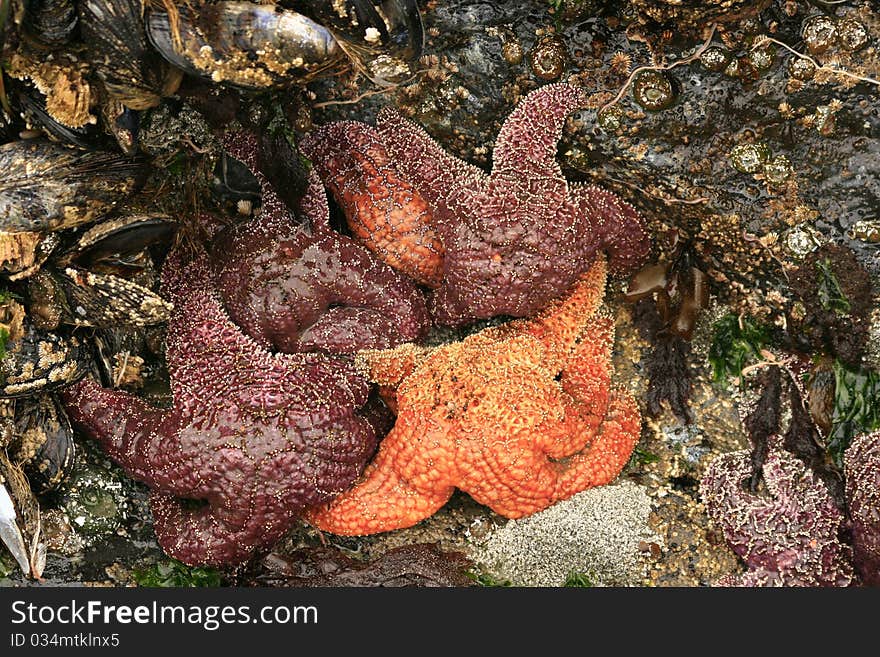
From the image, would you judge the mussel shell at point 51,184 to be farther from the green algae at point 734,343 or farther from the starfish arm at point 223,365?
the green algae at point 734,343

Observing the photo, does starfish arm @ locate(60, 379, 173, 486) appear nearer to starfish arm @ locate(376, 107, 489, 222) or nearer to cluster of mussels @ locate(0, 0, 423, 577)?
cluster of mussels @ locate(0, 0, 423, 577)

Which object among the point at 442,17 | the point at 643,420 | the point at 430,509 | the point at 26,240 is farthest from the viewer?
the point at 643,420

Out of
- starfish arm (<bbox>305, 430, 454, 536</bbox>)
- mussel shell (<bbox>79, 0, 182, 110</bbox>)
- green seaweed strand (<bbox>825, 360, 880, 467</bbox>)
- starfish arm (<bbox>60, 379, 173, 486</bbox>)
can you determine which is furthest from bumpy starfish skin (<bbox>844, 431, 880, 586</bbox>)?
mussel shell (<bbox>79, 0, 182, 110</bbox>)

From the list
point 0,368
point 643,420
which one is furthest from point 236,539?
point 643,420

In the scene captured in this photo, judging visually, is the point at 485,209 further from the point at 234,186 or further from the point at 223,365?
the point at 223,365

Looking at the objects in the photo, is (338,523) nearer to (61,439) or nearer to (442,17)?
(61,439)

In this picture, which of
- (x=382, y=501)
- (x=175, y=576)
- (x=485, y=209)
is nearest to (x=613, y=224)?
(x=485, y=209)
